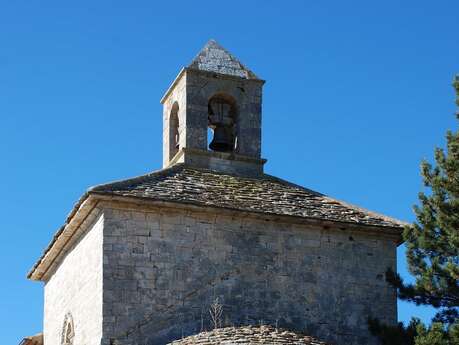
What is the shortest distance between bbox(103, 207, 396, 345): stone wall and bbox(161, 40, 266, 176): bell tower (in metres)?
1.99

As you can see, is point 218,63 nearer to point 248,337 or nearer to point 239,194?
point 239,194

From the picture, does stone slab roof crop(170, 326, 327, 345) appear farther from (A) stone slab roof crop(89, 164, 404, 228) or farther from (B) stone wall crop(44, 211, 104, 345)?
(A) stone slab roof crop(89, 164, 404, 228)

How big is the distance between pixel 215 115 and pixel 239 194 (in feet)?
7.53

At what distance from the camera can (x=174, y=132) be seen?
22.8 meters

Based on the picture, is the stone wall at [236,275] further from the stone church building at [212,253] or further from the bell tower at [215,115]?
the bell tower at [215,115]

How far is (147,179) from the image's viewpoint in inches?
785

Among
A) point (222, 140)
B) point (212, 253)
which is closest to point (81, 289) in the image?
point (212, 253)

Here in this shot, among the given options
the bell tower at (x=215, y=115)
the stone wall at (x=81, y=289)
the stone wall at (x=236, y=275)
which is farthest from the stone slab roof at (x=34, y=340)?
the stone wall at (x=236, y=275)

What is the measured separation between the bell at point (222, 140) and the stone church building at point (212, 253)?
266 mm

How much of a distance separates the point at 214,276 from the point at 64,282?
3345mm

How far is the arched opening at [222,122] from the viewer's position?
22.1 m

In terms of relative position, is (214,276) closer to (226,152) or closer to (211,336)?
(211,336)

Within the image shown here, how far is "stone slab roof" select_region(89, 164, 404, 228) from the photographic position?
63.9 feet

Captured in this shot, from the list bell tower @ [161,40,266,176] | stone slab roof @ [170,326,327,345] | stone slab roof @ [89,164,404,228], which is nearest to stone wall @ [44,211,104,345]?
stone slab roof @ [89,164,404,228]
